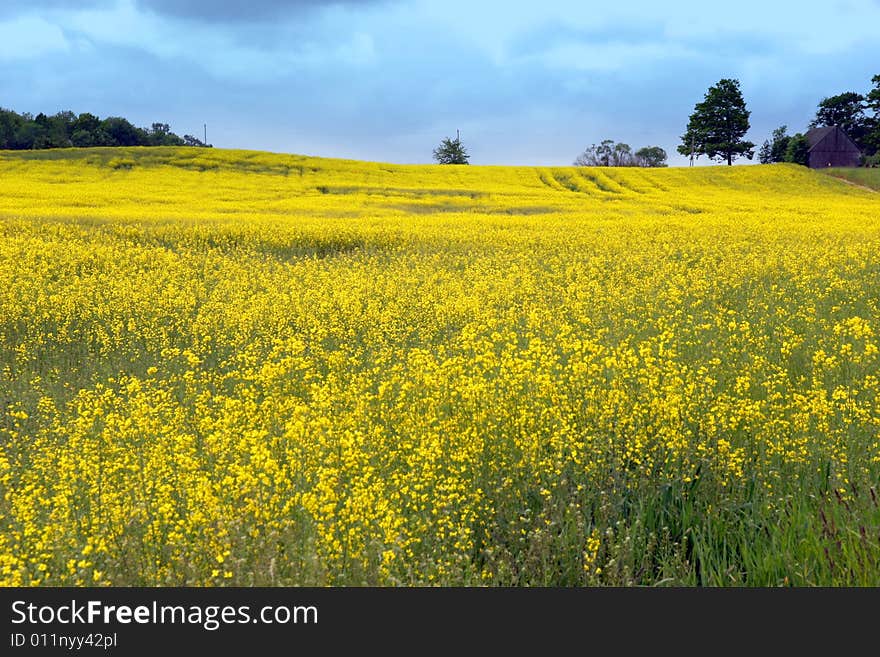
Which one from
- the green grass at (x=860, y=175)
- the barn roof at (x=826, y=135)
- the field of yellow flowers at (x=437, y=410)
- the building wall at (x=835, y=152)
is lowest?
the field of yellow flowers at (x=437, y=410)

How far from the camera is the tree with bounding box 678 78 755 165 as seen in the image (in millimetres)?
68312

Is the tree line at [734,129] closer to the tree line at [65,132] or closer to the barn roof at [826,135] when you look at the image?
the barn roof at [826,135]

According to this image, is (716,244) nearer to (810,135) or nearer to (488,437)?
(488,437)

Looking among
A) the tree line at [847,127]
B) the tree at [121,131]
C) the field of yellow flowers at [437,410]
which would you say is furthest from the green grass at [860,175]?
the tree at [121,131]

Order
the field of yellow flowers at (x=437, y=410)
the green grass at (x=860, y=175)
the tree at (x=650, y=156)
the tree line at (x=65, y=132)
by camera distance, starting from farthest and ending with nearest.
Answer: the tree at (x=650, y=156) → the tree line at (x=65, y=132) → the green grass at (x=860, y=175) → the field of yellow flowers at (x=437, y=410)

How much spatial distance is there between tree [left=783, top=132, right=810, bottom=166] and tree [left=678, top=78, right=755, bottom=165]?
125 inches

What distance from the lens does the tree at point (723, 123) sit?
68.3 meters

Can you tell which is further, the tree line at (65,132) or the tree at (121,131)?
the tree at (121,131)

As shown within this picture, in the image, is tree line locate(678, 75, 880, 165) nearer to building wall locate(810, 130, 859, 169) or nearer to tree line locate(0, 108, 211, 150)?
building wall locate(810, 130, 859, 169)

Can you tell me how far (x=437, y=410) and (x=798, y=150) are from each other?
2853 inches

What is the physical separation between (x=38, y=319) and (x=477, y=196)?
27.2 metres

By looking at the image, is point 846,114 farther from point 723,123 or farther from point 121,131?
point 121,131

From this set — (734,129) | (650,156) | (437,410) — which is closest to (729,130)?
(734,129)

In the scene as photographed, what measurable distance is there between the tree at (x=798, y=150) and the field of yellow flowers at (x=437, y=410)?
5733cm
